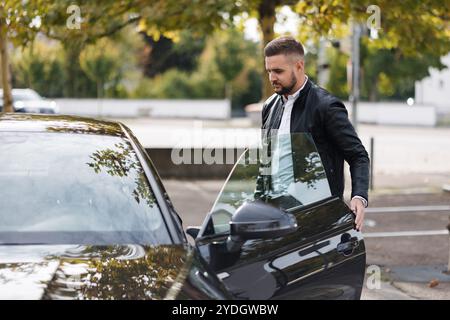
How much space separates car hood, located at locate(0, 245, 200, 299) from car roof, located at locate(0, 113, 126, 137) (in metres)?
1.00

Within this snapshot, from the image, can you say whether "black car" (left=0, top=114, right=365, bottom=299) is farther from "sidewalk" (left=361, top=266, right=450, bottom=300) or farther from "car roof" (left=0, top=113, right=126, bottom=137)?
"sidewalk" (left=361, top=266, right=450, bottom=300)

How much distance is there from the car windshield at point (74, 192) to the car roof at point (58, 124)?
3.2 inches

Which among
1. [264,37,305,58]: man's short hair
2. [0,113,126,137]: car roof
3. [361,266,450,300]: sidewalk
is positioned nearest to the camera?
[0,113,126,137]: car roof

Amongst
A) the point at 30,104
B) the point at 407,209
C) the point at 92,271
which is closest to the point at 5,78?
the point at 407,209

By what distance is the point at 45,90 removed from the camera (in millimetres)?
50062

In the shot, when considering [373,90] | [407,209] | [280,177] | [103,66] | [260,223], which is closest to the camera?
[260,223]

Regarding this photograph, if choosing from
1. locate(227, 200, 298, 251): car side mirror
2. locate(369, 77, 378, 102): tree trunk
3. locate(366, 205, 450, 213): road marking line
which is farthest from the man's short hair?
locate(369, 77, 378, 102): tree trunk

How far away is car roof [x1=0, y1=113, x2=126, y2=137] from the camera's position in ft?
14.6

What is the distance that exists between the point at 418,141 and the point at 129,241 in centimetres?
2850

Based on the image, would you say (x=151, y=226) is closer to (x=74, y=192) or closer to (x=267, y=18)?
(x=74, y=192)

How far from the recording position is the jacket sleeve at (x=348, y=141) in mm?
4555

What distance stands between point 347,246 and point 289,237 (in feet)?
1.07

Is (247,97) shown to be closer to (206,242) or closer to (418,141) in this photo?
(418,141)

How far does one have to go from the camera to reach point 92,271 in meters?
3.28
